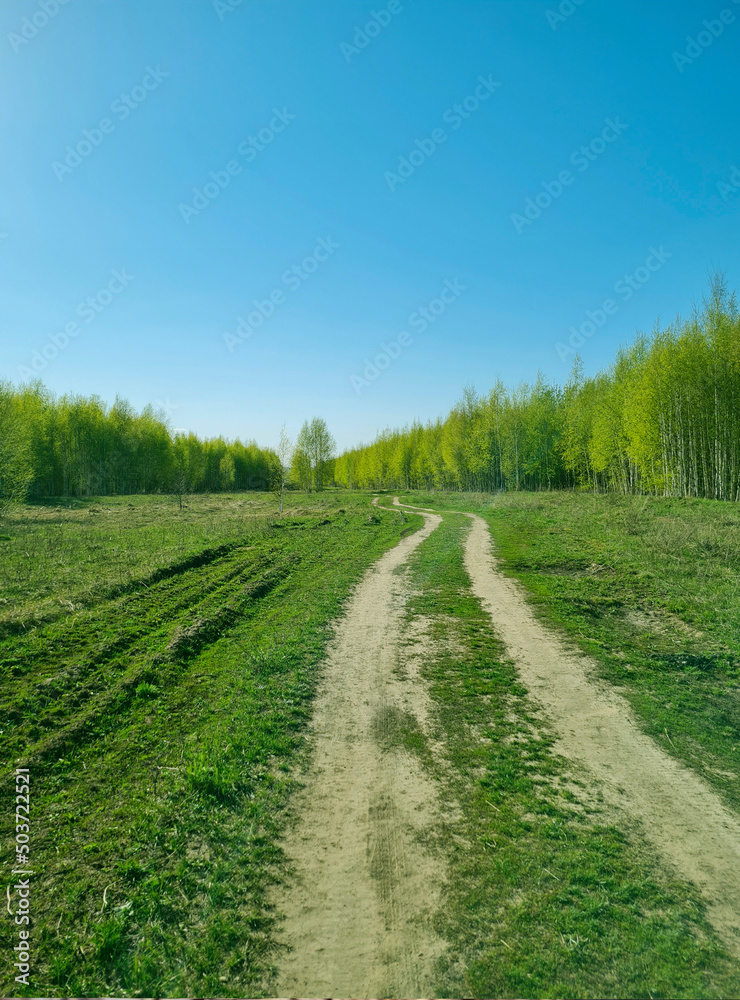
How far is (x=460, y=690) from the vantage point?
8.25 meters

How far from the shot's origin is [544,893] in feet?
13.8

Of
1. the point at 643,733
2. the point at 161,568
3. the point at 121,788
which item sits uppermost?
the point at 161,568

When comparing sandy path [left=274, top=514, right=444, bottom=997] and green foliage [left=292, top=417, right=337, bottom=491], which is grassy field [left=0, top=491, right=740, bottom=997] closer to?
sandy path [left=274, top=514, right=444, bottom=997]

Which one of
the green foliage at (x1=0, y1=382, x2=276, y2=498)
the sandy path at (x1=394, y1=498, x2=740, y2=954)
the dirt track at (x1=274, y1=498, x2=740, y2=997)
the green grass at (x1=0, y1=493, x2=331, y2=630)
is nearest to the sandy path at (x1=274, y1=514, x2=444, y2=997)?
the dirt track at (x1=274, y1=498, x2=740, y2=997)

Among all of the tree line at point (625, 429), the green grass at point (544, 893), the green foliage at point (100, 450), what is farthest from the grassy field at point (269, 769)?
the green foliage at point (100, 450)

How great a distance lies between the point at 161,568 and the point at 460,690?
11.4 metres

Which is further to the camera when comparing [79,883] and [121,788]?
[121,788]

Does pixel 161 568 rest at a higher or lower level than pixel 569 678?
higher

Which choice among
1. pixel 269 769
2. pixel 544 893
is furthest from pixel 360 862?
pixel 269 769

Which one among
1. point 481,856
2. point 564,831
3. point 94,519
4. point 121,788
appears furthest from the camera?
point 94,519

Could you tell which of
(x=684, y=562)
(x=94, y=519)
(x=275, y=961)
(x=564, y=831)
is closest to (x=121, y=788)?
(x=275, y=961)

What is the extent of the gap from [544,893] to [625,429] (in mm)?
45061

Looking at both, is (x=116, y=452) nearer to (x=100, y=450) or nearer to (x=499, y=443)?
(x=100, y=450)

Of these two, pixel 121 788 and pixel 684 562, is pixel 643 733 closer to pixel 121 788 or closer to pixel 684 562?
pixel 121 788
